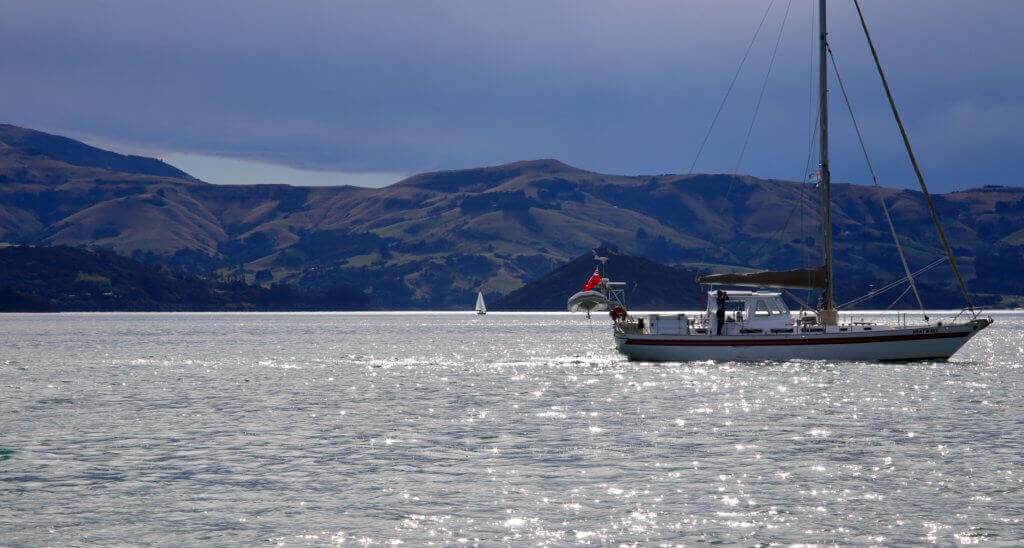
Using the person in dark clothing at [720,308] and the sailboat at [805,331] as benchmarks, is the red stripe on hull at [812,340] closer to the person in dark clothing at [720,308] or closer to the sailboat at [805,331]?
the sailboat at [805,331]

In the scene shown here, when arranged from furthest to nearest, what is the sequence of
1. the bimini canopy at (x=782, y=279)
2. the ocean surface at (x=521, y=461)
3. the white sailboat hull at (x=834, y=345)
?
the bimini canopy at (x=782, y=279)
the white sailboat hull at (x=834, y=345)
the ocean surface at (x=521, y=461)

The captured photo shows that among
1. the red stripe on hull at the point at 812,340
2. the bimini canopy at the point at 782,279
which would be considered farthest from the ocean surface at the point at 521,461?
the bimini canopy at the point at 782,279

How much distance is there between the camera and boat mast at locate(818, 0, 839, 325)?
248 feet

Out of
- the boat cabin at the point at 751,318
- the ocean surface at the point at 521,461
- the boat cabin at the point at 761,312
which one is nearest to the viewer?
the ocean surface at the point at 521,461

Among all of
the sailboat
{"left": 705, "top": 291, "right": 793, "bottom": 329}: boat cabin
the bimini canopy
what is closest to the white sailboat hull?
the sailboat

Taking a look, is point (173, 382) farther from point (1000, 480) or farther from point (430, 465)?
point (1000, 480)

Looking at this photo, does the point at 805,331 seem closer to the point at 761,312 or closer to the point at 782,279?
the point at 761,312

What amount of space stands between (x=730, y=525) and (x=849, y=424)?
21277mm

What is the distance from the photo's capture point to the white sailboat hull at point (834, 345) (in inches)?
2899

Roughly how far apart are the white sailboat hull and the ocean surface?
10.0ft

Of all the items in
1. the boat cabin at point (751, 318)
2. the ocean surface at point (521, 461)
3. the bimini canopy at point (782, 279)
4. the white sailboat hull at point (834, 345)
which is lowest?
the ocean surface at point (521, 461)

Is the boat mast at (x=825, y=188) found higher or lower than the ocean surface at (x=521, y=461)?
higher

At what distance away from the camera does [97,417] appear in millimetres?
50844

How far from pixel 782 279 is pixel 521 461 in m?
47.8
